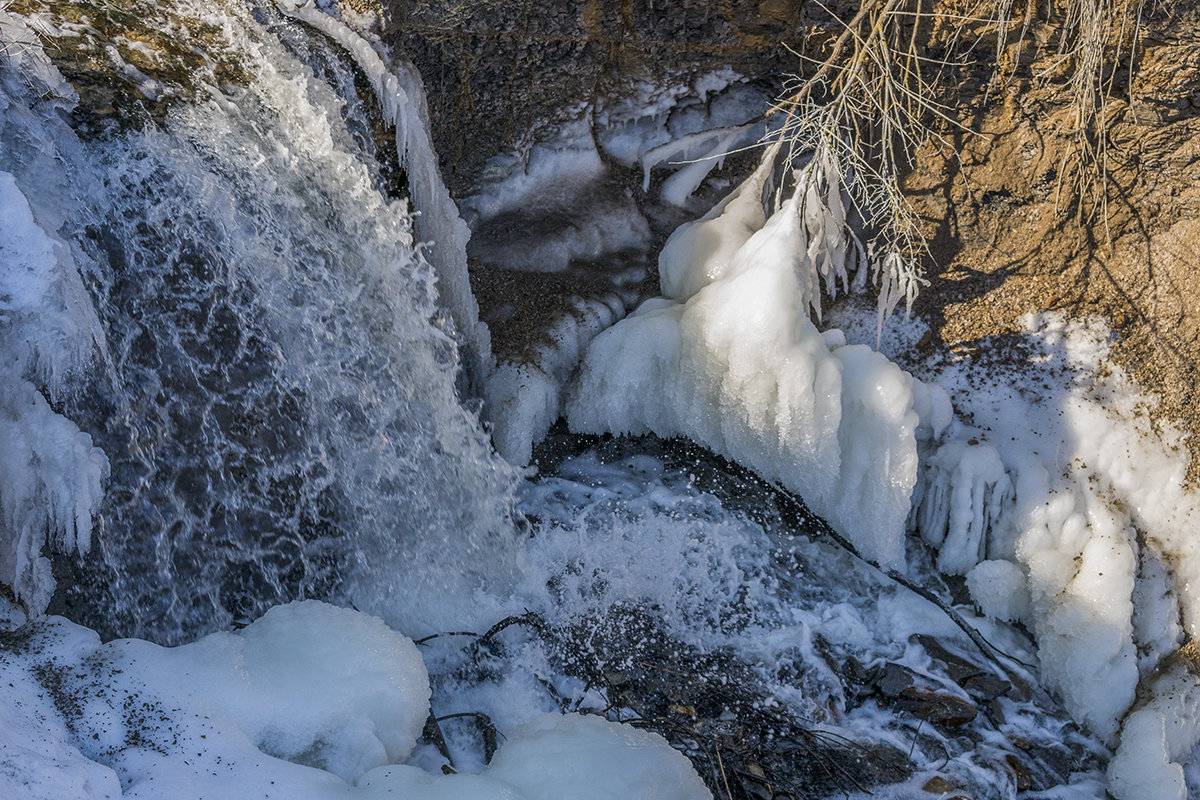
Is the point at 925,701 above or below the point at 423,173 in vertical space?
below

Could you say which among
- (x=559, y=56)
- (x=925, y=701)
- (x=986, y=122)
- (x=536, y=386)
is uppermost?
(x=559, y=56)

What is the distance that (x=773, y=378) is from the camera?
155 inches

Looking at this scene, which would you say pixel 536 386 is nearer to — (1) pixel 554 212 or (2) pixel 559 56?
(1) pixel 554 212

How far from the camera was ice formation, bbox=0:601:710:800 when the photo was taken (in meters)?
2.18

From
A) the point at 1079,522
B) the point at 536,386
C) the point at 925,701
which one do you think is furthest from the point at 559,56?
the point at 925,701

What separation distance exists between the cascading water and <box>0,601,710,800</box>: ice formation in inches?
26.7

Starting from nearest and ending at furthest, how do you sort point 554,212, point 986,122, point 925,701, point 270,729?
point 270,729, point 925,701, point 986,122, point 554,212

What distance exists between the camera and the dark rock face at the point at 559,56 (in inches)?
174

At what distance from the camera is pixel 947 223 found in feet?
15.8

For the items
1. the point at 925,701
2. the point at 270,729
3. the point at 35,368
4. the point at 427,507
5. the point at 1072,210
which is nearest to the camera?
the point at 270,729

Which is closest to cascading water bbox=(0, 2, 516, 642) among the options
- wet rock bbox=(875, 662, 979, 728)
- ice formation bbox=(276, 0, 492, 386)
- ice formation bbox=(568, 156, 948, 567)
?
ice formation bbox=(276, 0, 492, 386)

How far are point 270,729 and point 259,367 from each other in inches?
55.4

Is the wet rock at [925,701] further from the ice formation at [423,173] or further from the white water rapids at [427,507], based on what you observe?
the ice formation at [423,173]

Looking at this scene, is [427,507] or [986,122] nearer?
[427,507]
